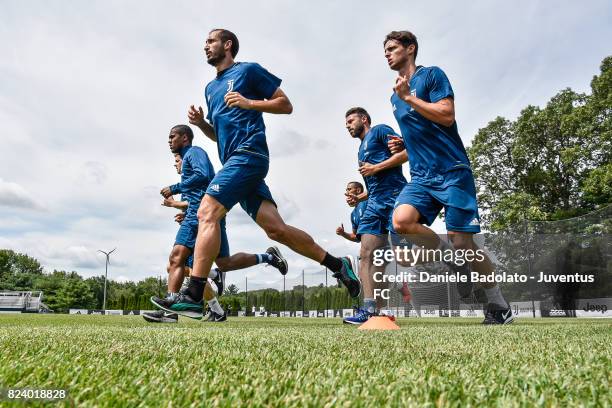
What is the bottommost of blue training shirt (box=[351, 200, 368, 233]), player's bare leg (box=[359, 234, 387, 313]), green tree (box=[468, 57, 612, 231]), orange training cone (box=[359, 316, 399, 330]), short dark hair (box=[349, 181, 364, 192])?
orange training cone (box=[359, 316, 399, 330])

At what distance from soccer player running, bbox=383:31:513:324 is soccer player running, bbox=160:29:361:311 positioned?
1146 mm

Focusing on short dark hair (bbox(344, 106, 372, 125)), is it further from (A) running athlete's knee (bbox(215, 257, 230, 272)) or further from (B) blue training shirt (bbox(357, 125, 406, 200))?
(A) running athlete's knee (bbox(215, 257, 230, 272))

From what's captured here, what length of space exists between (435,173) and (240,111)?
189cm

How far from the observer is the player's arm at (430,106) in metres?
4.46

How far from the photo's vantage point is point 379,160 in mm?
6402

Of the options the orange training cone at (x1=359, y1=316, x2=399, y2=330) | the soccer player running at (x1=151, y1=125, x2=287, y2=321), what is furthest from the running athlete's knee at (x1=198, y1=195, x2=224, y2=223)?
the soccer player running at (x1=151, y1=125, x2=287, y2=321)

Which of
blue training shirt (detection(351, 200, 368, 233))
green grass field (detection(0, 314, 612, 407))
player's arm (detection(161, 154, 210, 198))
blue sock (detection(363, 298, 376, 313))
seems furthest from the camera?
blue training shirt (detection(351, 200, 368, 233))

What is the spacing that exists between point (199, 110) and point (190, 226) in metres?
1.92

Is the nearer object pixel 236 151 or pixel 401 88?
pixel 401 88

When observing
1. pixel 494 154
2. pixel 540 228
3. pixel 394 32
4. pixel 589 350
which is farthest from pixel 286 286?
pixel 589 350

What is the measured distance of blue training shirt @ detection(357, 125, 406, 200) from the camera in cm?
625

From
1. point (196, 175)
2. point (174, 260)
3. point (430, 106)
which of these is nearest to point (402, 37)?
point (430, 106)

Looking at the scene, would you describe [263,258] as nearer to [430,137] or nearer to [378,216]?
[378,216]

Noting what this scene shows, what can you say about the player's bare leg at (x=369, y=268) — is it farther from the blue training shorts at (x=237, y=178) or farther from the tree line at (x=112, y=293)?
the tree line at (x=112, y=293)
